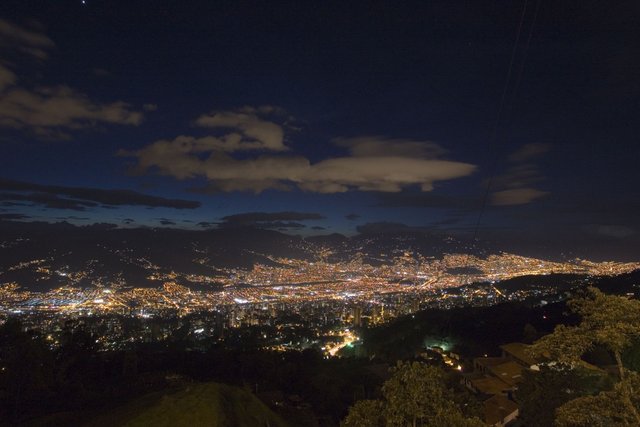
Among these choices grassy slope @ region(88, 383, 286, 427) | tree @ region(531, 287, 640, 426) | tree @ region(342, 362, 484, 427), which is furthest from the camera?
grassy slope @ region(88, 383, 286, 427)

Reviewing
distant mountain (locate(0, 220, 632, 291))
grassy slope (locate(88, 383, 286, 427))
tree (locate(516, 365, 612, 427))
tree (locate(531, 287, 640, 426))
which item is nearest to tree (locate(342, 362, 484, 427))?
tree (locate(531, 287, 640, 426))

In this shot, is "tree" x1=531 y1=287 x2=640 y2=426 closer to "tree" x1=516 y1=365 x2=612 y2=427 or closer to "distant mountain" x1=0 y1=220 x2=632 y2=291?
"tree" x1=516 y1=365 x2=612 y2=427

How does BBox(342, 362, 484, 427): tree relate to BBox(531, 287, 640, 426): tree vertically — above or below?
below

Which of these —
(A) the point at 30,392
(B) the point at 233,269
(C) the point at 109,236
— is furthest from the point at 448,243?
(A) the point at 30,392

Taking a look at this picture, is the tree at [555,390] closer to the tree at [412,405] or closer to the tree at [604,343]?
the tree at [604,343]

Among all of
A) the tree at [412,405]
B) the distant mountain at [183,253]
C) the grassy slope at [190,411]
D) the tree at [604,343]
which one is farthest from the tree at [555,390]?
the distant mountain at [183,253]

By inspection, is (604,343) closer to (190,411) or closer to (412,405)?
(412,405)

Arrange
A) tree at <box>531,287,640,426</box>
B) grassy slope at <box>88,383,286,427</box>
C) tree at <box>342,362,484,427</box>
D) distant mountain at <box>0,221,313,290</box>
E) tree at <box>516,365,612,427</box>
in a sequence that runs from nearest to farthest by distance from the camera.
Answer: tree at <box>531,287,640,426</box> → tree at <box>342,362,484,427</box> → grassy slope at <box>88,383,286,427</box> → tree at <box>516,365,612,427</box> → distant mountain at <box>0,221,313,290</box>
